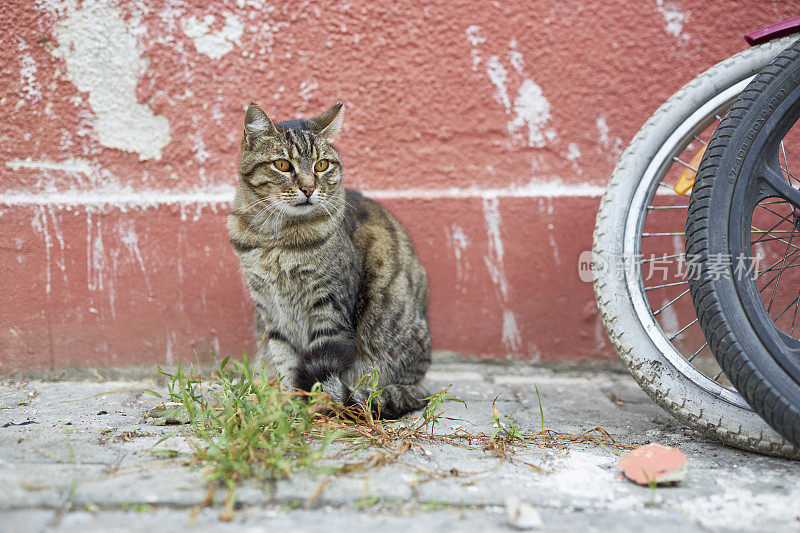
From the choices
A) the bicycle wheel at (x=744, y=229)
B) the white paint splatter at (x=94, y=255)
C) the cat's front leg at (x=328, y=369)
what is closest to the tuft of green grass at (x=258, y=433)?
the cat's front leg at (x=328, y=369)

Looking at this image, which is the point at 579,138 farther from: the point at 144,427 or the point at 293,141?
the point at 144,427

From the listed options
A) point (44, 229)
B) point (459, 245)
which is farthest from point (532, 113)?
point (44, 229)

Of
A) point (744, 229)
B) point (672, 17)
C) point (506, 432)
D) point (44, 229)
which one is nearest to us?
point (744, 229)

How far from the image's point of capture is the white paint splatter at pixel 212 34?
271 centimetres

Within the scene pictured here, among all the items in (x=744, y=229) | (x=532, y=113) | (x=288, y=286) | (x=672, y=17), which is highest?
(x=672, y=17)

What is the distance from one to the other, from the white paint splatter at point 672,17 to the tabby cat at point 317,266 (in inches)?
65.1

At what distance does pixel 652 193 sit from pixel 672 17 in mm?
1067

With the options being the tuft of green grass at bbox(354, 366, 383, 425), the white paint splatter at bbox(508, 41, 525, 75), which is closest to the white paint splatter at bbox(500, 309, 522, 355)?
the tuft of green grass at bbox(354, 366, 383, 425)

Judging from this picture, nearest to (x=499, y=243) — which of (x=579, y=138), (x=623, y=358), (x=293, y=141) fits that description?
(x=579, y=138)

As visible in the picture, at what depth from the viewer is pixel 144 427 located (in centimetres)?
199

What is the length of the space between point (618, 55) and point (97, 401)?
2.81m

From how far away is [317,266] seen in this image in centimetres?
221

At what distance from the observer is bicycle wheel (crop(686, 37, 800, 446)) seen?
1.65 meters

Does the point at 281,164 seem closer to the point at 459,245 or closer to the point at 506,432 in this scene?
the point at 459,245
